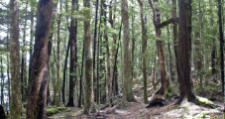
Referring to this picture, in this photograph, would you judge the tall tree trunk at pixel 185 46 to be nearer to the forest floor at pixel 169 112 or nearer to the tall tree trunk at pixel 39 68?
the forest floor at pixel 169 112

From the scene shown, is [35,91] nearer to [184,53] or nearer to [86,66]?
[86,66]

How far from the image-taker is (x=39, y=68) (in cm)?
579

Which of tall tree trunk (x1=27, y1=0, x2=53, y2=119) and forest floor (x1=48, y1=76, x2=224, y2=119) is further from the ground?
tall tree trunk (x1=27, y1=0, x2=53, y2=119)

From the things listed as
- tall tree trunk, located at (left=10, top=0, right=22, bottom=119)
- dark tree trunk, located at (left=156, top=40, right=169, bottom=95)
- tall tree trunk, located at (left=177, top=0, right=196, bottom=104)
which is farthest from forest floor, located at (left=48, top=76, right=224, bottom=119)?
dark tree trunk, located at (left=156, top=40, right=169, bottom=95)

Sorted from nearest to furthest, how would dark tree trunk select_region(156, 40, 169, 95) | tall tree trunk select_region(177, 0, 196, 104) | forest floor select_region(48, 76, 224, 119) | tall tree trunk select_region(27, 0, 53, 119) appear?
tall tree trunk select_region(27, 0, 53, 119)
forest floor select_region(48, 76, 224, 119)
tall tree trunk select_region(177, 0, 196, 104)
dark tree trunk select_region(156, 40, 169, 95)

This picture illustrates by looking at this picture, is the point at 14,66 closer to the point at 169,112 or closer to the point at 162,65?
the point at 169,112

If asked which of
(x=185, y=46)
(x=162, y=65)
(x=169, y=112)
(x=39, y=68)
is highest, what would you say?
(x=185, y=46)

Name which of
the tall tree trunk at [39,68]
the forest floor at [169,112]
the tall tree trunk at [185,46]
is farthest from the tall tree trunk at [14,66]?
the tall tree trunk at [185,46]

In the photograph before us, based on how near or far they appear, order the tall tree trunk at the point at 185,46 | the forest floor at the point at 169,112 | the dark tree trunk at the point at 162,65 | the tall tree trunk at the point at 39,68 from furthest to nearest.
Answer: the dark tree trunk at the point at 162,65 < the tall tree trunk at the point at 185,46 < the forest floor at the point at 169,112 < the tall tree trunk at the point at 39,68

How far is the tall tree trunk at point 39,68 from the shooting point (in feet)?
18.9

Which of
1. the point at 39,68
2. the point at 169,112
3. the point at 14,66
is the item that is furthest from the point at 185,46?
the point at 14,66

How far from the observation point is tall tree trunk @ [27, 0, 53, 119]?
577 centimetres

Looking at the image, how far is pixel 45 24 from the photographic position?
19.5ft

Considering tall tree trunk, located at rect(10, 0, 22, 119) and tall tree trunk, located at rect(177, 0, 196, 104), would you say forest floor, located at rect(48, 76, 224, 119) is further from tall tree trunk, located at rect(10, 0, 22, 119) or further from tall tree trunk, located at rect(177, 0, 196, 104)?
tall tree trunk, located at rect(10, 0, 22, 119)
